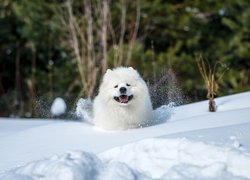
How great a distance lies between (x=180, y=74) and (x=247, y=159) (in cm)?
805

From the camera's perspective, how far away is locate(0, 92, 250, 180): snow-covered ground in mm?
3264

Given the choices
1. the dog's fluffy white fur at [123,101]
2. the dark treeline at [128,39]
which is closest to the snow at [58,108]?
the dark treeline at [128,39]

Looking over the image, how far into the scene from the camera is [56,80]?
40.6 ft

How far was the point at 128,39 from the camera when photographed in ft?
40.6

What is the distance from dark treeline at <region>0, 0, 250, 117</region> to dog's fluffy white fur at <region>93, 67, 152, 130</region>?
5.42 meters

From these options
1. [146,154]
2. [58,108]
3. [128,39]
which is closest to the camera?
[146,154]

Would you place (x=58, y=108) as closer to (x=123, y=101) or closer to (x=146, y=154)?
(x=123, y=101)

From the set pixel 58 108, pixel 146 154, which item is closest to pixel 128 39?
pixel 58 108

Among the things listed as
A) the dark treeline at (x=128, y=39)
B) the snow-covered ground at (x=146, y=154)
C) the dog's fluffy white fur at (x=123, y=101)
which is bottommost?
the snow-covered ground at (x=146, y=154)

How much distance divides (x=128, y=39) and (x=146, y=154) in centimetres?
897

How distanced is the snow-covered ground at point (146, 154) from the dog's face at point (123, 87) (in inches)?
11.3

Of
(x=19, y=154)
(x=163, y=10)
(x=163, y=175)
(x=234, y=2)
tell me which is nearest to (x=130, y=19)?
(x=163, y=10)

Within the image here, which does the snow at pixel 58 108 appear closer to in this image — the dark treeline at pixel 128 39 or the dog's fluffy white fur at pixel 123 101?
the dark treeline at pixel 128 39

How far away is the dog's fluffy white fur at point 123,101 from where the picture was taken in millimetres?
4684
